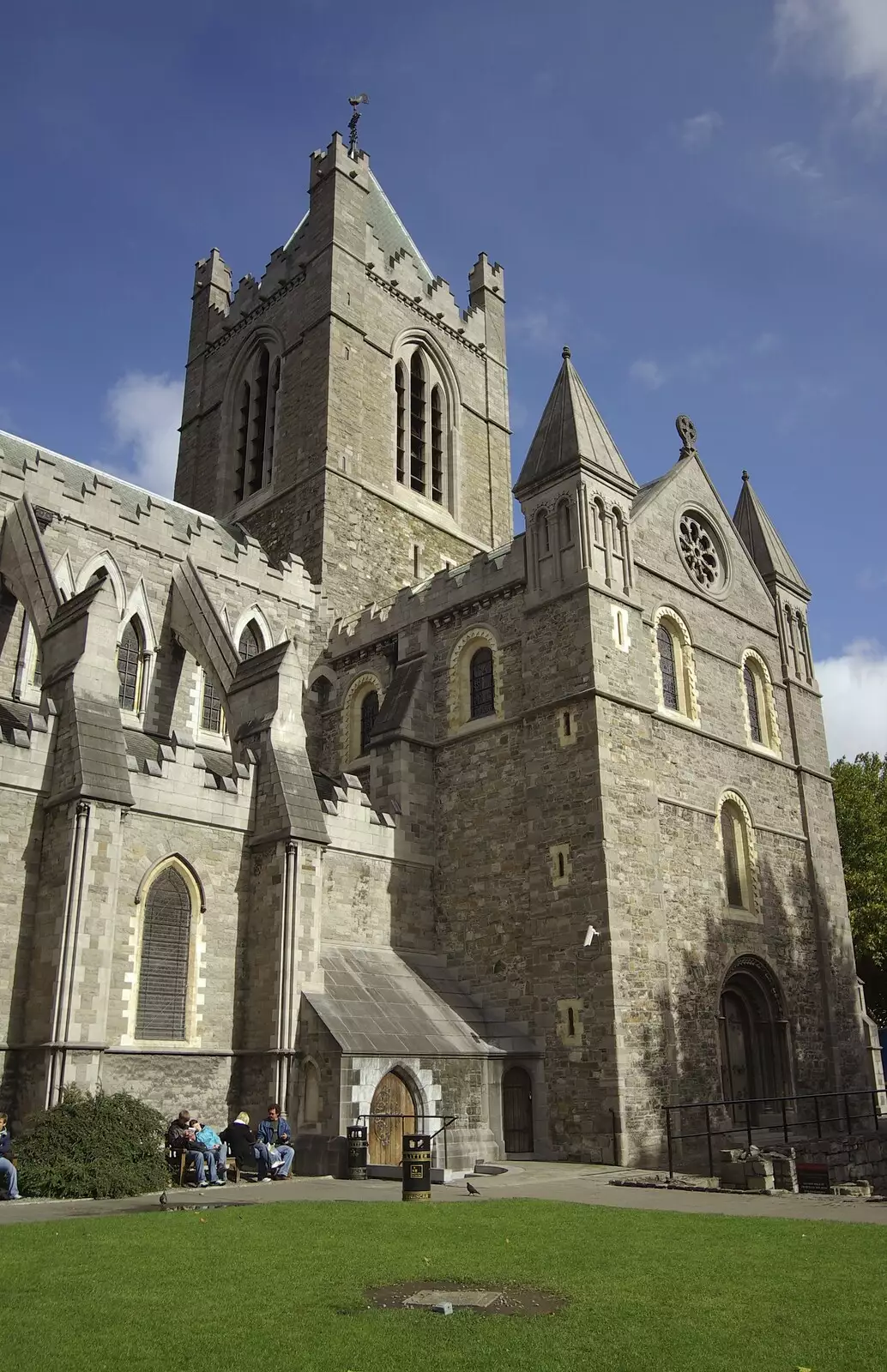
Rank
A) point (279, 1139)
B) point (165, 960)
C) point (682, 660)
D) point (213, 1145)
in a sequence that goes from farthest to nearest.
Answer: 1. point (682, 660)
2. point (165, 960)
3. point (279, 1139)
4. point (213, 1145)

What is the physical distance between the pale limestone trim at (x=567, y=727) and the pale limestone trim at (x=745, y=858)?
15.4 feet

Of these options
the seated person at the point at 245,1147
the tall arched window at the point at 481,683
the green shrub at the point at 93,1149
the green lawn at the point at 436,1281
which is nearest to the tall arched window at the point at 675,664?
the tall arched window at the point at 481,683

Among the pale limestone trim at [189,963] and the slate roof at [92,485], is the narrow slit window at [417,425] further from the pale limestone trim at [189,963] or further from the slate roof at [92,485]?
the pale limestone trim at [189,963]

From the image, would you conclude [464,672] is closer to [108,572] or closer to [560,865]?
Result: [560,865]

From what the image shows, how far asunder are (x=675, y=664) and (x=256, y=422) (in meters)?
18.6

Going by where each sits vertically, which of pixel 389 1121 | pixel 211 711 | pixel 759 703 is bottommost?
pixel 389 1121

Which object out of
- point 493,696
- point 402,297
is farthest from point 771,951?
point 402,297

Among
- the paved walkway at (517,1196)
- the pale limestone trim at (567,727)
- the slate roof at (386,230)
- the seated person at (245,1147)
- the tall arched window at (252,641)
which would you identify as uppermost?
the slate roof at (386,230)

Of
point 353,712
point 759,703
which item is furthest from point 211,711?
point 759,703

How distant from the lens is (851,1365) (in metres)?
6.11

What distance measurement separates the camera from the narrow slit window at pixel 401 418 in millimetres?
35375

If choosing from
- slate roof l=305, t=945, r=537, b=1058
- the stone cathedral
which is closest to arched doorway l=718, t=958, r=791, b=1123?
the stone cathedral

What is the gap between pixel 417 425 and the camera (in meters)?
37.1

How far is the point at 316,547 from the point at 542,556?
30.1ft
